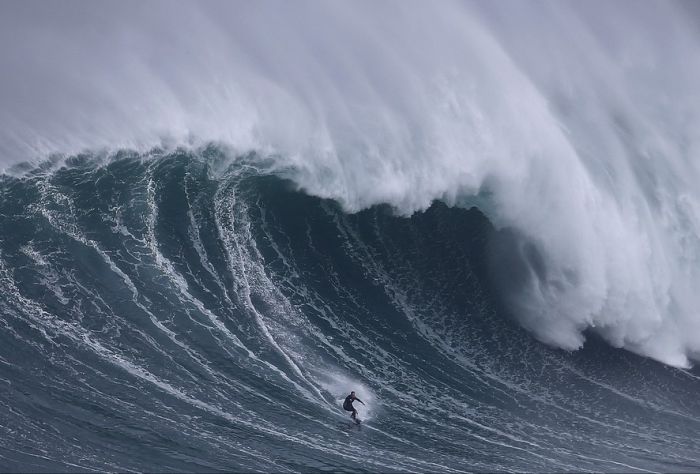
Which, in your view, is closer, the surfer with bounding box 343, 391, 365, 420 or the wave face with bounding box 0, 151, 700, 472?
the wave face with bounding box 0, 151, 700, 472

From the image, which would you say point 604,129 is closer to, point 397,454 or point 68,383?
point 397,454

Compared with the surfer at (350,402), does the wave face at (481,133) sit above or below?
above

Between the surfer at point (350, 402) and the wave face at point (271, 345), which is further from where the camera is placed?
the surfer at point (350, 402)

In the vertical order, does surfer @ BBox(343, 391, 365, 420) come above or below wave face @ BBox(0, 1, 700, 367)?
below
